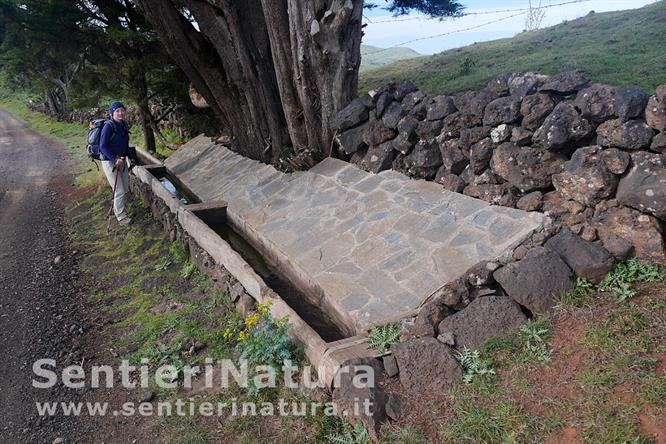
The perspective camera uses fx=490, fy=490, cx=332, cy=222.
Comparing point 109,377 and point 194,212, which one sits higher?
point 194,212

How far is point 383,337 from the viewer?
12.7ft

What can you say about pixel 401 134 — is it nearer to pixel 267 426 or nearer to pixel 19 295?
pixel 267 426

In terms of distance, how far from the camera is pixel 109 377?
4406 millimetres

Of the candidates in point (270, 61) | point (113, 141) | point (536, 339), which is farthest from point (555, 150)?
point (113, 141)

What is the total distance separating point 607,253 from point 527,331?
3.11ft

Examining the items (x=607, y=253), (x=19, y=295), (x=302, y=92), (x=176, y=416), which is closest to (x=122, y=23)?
(x=302, y=92)

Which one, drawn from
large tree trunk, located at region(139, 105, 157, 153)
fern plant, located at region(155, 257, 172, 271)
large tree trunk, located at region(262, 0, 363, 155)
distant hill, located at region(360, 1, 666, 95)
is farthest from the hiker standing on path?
distant hill, located at region(360, 1, 666, 95)

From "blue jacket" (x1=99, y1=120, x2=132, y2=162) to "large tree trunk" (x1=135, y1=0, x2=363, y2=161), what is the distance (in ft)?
5.57

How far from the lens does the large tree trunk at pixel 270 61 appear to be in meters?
6.99

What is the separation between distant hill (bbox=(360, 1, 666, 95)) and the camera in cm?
847

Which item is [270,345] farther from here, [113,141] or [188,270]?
[113,141]

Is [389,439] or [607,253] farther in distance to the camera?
[607,253]

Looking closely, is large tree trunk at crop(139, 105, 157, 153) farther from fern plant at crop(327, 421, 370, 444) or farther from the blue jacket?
fern plant at crop(327, 421, 370, 444)

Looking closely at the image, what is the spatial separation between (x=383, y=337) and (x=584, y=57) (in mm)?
9623
